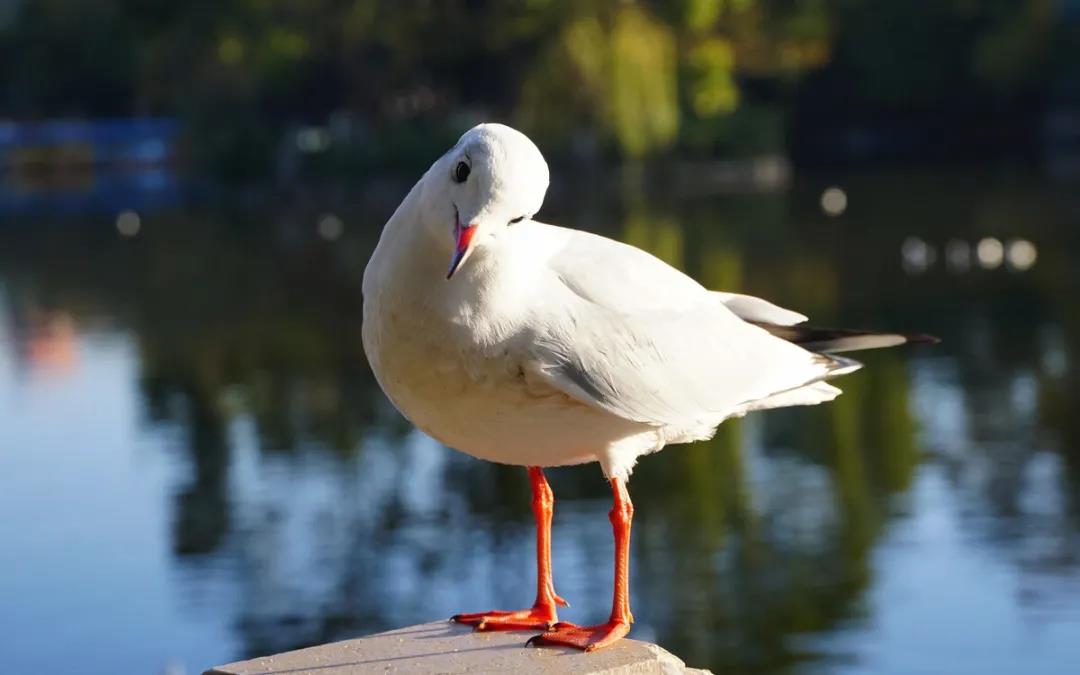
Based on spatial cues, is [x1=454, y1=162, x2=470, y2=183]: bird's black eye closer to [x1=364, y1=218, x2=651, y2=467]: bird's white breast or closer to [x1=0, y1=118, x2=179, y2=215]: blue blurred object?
[x1=364, y1=218, x2=651, y2=467]: bird's white breast

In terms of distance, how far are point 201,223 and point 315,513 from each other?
71.7ft

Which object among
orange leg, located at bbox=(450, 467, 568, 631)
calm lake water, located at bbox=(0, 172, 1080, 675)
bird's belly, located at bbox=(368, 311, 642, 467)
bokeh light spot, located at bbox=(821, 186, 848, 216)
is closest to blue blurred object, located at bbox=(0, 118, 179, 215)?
bokeh light spot, located at bbox=(821, 186, 848, 216)

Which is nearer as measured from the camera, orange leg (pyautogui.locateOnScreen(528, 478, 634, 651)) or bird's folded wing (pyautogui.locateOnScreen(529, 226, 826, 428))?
bird's folded wing (pyautogui.locateOnScreen(529, 226, 826, 428))

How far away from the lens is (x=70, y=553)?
1250 centimetres

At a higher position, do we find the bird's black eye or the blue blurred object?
the blue blurred object

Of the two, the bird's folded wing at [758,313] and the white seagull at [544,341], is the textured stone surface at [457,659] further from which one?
the bird's folded wing at [758,313]

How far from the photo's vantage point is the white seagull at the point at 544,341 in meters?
3.42

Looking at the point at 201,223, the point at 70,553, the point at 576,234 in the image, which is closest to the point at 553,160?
the point at 201,223

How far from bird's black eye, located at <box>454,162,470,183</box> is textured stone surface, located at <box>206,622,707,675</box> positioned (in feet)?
3.39

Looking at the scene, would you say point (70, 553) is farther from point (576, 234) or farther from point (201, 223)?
point (201, 223)

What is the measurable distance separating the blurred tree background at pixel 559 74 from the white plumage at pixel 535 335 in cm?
2971

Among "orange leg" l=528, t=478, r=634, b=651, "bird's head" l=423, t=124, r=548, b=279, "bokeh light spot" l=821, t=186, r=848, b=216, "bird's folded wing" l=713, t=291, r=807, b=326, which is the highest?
"bokeh light spot" l=821, t=186, r=848, b=216

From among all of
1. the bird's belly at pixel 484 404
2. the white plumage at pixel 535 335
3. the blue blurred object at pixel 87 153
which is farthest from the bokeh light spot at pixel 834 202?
the bird's belly at pixel 484 404

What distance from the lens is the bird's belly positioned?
3.60 metres
